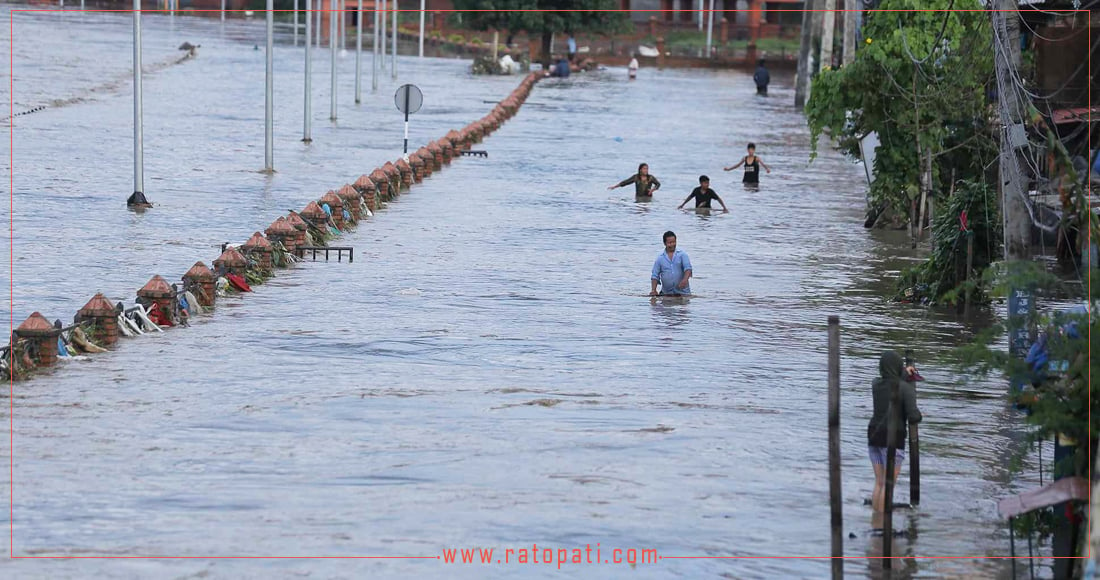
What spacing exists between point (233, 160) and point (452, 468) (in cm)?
2703

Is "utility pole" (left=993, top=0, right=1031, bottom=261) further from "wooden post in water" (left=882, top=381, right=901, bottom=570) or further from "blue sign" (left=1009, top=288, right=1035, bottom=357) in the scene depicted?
"wooden post in water" (left=882, top=381, right=901, bottom=570)

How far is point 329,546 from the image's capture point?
11156mm

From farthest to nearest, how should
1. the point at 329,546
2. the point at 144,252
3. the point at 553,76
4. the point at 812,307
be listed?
1. the point at 553,76
2. the point at 144,252
3. the point at 812,307
4. the point at 329,546

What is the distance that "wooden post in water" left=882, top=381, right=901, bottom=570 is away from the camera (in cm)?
1119

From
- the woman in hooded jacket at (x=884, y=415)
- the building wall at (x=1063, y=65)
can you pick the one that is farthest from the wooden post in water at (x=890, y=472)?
the building wall at (x=1063, y=65)

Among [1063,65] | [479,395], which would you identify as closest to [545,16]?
[1063,65]

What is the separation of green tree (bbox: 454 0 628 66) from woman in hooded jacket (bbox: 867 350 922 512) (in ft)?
235

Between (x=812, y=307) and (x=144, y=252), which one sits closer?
(x=812, y=307)

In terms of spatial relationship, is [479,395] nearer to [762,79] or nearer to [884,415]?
[884,415]

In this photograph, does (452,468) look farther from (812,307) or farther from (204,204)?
(204,204)

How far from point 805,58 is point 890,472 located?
183 ft

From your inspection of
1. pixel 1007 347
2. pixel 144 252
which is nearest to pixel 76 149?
pixel 144 252

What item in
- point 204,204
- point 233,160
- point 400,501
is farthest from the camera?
point 233,160

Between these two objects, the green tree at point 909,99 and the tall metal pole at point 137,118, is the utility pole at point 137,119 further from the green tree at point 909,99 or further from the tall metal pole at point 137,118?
the green tree at point 909,99
